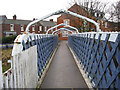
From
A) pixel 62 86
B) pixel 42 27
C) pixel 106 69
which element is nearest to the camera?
pixel 106 69

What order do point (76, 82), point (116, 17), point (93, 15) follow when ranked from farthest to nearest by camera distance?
point (116, 17)
point (93, 15)
point (76, 82)

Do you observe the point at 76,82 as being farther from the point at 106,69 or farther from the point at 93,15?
the point at 93,15

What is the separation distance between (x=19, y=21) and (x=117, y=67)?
44559 mm

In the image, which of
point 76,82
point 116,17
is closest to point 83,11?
point 116,17

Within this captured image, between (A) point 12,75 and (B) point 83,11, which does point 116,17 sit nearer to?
(B) point 83,11

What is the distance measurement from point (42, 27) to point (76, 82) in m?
46.1

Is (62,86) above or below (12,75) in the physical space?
below

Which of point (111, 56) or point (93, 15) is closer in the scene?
point (111, 56)

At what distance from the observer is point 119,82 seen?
2211 mm

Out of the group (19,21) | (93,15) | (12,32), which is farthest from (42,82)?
(19,21)

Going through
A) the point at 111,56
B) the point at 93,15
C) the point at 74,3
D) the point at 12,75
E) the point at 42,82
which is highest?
the point at 74,3

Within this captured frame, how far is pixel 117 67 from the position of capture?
2.23m

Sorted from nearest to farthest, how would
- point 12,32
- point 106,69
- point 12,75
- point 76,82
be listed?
point 12,75
point 106,69
point 76,82
point 12,32

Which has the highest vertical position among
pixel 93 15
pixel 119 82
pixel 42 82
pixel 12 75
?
pixel 93 15
